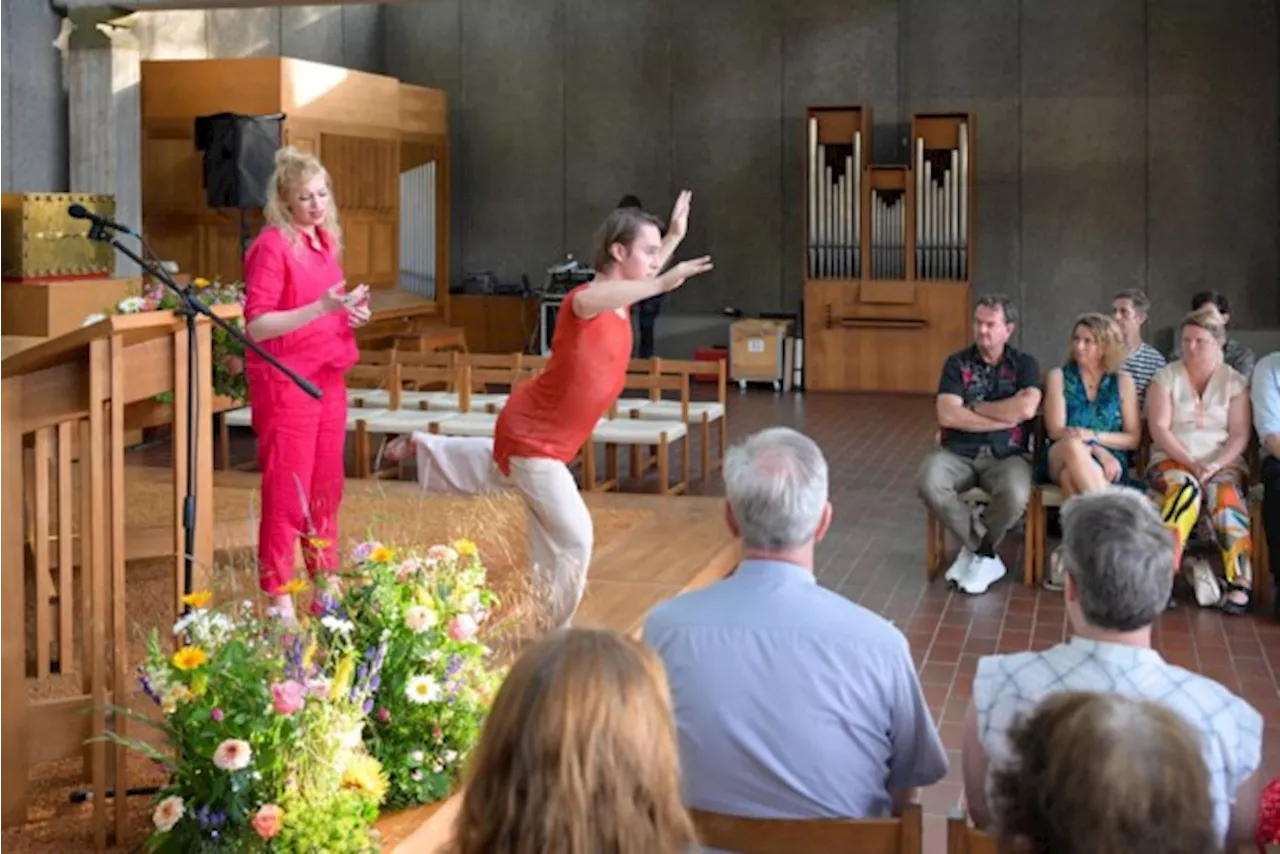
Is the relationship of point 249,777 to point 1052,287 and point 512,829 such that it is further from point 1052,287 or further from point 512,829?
point 1052,287

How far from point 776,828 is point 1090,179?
13217mm

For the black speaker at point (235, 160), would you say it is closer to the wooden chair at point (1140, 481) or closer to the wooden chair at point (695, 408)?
the wooden chair at point (695, 408)

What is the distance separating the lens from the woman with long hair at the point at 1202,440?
6.88 meters

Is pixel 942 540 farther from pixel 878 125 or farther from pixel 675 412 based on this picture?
pixel 878 125

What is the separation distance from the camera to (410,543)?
506 cm

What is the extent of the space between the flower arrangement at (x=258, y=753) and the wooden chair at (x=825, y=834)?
97 centimetres

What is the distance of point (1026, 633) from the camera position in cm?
647

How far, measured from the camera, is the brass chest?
32.7 feet

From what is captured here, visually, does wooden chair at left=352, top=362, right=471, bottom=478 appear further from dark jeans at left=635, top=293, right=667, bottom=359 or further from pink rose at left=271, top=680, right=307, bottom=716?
pink rose at left=271, top=680, right=307, bottom=716

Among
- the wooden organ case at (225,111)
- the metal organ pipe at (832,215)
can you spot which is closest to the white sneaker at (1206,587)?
the wooden organ case at (225,111)

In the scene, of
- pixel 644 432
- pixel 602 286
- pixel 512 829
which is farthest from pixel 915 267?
pixel 512 829

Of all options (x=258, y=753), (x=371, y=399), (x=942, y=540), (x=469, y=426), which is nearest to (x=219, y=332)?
(x=469, y=426)

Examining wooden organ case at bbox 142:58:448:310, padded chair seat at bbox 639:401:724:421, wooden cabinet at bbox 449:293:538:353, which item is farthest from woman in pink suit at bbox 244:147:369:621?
wooden cabinet at bbox 449:293:538:353

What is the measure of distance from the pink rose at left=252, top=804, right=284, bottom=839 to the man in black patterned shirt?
4430 mm
